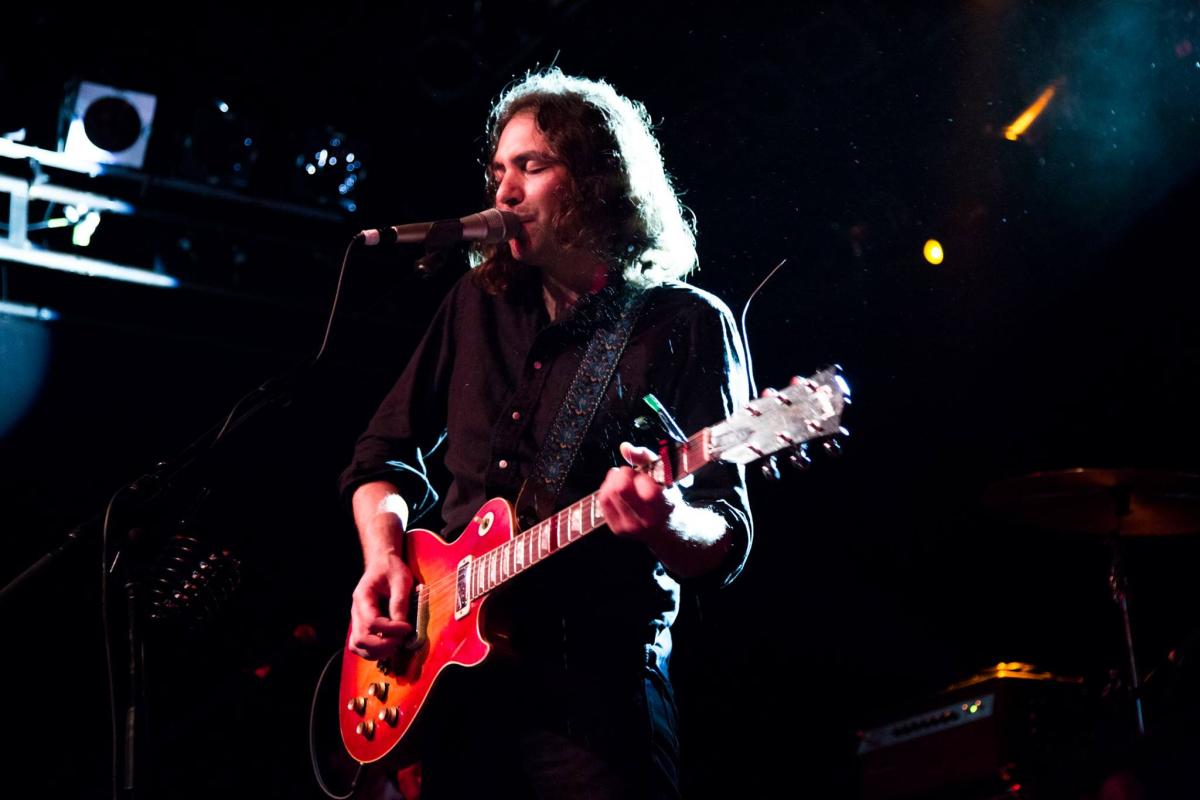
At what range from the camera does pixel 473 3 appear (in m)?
4.96

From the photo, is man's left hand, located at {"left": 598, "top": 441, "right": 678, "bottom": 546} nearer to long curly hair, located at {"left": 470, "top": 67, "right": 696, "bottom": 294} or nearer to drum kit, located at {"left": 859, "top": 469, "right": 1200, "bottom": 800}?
long curly hair, located at {"left": 470, "top": 67, "right": 696, "bottom": 294}

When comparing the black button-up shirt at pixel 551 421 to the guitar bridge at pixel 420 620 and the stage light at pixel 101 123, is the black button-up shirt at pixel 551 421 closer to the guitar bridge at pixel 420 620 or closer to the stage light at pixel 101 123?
the guitar bridge at pixel 420 620

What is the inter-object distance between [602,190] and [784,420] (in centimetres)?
125

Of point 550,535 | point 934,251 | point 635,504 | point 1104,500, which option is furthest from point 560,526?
point 934,251

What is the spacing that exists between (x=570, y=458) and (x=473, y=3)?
10.9ft

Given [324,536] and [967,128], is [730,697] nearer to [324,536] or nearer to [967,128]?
[324,536]

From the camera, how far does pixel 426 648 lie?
2402 millimetres

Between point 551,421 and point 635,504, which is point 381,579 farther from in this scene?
point 635,504

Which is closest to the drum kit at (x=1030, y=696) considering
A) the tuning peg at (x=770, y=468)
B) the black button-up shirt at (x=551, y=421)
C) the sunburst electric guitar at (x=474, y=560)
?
the black button-up shirt at (x=551, y=421)

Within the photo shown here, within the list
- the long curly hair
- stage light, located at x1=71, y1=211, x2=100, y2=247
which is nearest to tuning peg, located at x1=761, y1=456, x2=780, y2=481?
the long curly hair

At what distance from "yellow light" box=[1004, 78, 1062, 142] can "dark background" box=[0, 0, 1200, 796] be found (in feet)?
0.13

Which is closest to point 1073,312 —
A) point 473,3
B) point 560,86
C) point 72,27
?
point 560,86

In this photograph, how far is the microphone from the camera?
2.59 m

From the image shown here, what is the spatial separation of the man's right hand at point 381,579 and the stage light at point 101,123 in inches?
124
